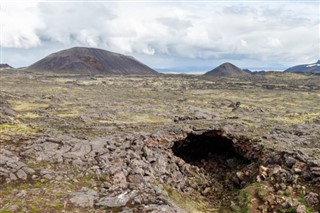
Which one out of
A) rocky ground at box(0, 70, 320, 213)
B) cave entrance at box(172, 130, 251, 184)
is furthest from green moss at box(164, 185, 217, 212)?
cave entrance at box(172, 130, 251, 184)

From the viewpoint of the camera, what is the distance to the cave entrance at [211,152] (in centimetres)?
3959

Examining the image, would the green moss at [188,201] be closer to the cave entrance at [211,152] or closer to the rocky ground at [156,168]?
the rocky ground at [156,168]

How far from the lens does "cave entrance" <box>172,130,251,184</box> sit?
39594mm

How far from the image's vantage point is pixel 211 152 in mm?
43938

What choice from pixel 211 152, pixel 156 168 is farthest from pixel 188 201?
pixel 211 152

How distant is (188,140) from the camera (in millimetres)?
44250

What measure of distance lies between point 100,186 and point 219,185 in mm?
12202

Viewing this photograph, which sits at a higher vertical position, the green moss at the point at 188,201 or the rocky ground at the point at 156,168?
the rocky ground at the point at 156,168

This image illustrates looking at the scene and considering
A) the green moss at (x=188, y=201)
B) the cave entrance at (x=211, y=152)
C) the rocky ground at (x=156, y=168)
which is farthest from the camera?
the cave entrance at (x=211, y=152)

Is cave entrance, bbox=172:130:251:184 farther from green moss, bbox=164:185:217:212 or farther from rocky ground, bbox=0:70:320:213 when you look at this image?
green moss, bbox=164:185:217:212

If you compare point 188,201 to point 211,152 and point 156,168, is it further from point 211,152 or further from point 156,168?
point 211,152

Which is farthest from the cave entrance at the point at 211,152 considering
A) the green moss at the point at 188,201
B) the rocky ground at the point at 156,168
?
the green moss at the point at 188,201

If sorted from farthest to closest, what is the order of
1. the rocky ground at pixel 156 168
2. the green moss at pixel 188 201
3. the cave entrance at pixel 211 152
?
the cave entrance at pixel 211 152
the green moss at pixel 188 201
the rocky ground at pixel 156 168

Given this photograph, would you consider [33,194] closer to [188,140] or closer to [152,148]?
[152,148]
